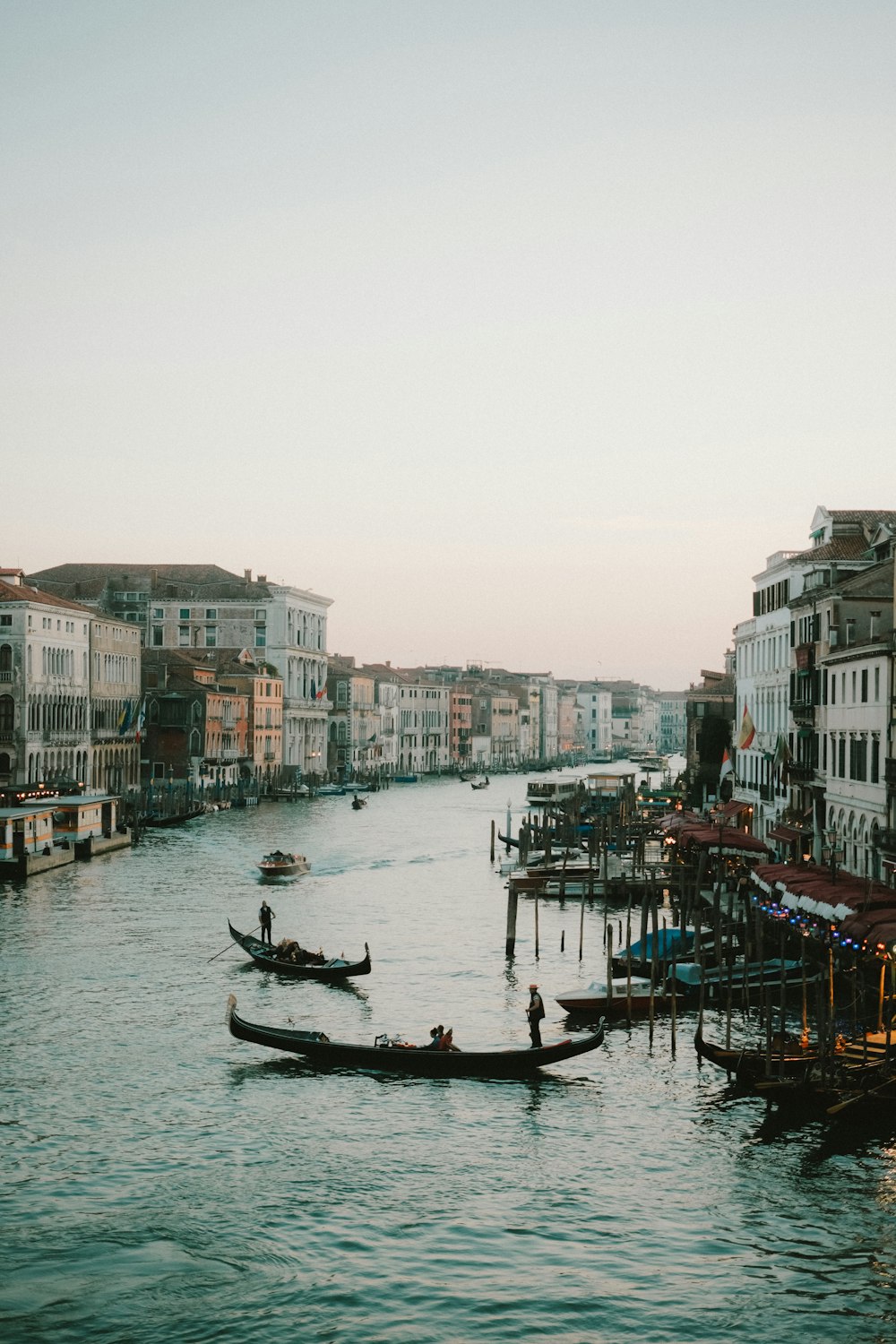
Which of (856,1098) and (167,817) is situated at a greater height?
(167,817)

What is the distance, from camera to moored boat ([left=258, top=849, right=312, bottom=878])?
165 feet

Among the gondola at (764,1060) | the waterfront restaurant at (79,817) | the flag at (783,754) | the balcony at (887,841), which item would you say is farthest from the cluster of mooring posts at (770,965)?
the waterfront restaurant at (79,817)

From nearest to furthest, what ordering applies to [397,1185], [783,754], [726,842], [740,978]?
[397,1185] → [740,978] → [726,842] → [783,754]

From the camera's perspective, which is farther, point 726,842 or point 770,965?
point 726,842

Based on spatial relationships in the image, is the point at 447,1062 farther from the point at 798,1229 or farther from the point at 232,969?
the point at 232,969

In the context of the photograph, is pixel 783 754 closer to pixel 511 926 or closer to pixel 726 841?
pixel 726 841

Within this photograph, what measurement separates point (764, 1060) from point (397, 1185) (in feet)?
19.1

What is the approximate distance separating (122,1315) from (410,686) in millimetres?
139178

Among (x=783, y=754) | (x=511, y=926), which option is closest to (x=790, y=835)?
(x=783, y=754)

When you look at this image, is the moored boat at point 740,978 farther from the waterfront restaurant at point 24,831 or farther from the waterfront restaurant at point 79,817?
the waterfront restaurant at point 79,817

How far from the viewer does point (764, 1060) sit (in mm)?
21250

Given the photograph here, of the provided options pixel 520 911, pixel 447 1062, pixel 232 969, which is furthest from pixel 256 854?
pixel 447 1062

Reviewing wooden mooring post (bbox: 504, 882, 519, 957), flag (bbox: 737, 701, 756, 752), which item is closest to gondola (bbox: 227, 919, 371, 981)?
wooden mooring post (bbox: 504, 882, 519, 957)

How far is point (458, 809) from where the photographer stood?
95.8 meters
